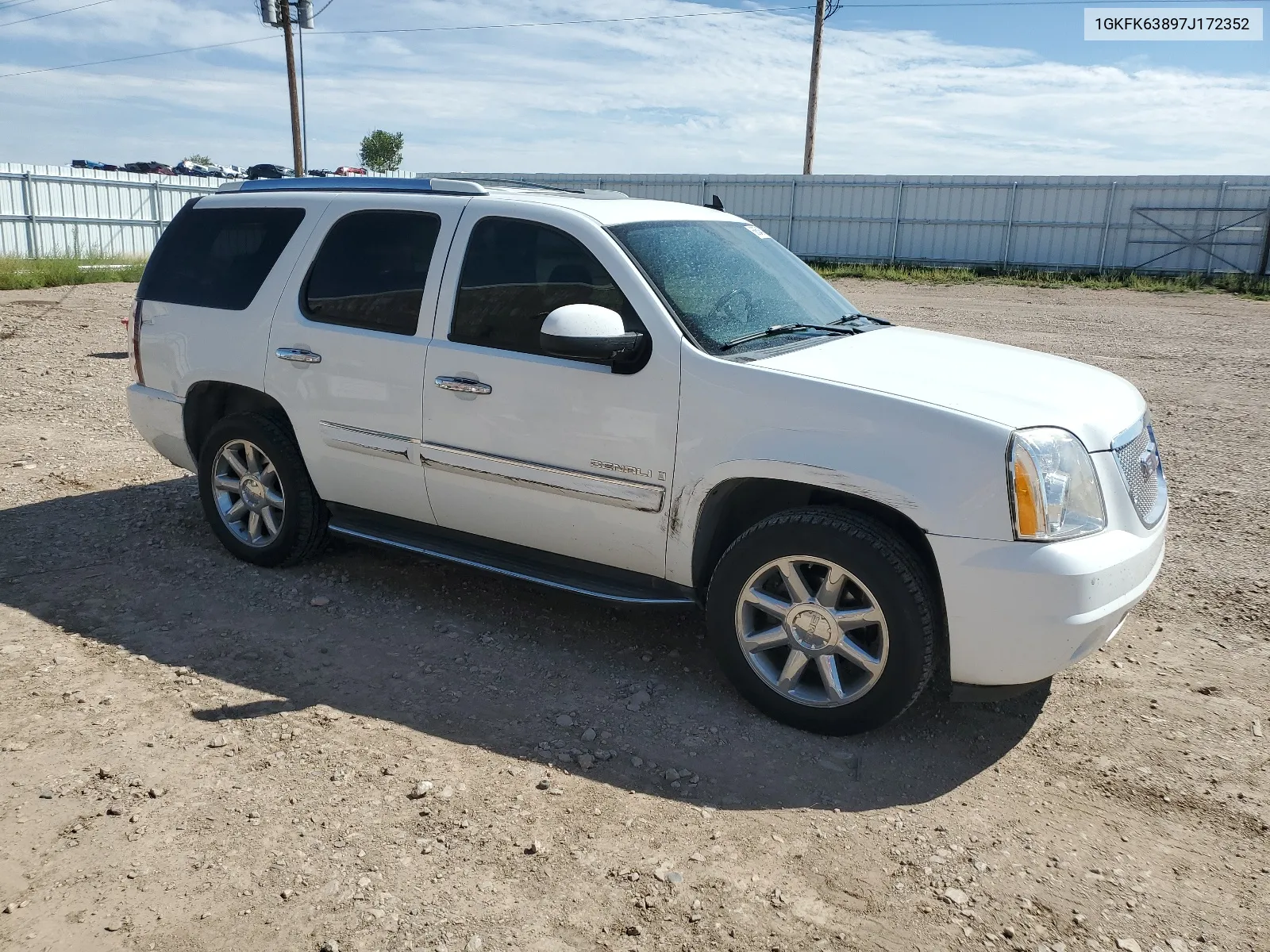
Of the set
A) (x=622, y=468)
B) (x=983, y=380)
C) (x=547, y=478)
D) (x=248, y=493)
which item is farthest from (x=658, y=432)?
(x=248, y=493)

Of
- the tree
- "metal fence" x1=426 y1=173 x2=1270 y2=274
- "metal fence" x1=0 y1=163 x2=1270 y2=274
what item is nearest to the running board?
"metal fence" x1=426 y1=173 x2=1270 y2=274

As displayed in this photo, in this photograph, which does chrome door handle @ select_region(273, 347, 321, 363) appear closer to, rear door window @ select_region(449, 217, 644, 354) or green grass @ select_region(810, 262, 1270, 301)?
rear door window @ select_region(449, 217, 644, 354)

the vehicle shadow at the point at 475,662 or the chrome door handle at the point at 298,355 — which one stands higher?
the chrome door handle at the point at 298,355

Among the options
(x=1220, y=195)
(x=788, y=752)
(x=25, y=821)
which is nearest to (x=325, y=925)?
(x=25, y=821)

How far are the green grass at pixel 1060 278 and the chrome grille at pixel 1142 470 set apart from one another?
21.6 meters

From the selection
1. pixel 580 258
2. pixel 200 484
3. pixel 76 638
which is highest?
pixel 580 258

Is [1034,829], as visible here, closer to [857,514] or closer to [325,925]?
[857,514]

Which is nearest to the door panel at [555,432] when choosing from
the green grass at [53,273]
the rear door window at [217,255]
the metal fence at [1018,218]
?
the rear door window at [217,255]

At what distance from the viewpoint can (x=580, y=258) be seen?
4234 mm

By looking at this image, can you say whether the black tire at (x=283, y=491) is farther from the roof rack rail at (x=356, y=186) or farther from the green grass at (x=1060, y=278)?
the green grass at (x=1060, y=278)

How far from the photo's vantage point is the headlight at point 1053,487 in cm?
333

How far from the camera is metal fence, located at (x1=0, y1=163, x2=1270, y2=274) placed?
25.6 meters

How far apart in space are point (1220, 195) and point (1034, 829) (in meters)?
27.2

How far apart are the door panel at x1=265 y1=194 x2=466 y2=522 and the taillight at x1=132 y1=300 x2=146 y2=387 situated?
3.58 ft
